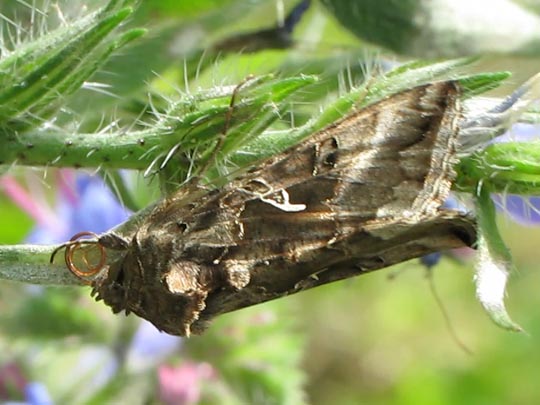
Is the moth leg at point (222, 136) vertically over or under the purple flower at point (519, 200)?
over

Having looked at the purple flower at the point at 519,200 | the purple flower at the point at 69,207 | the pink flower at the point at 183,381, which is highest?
the purple flower at the point at 519,200

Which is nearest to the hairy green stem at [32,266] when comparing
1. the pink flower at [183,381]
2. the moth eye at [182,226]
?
the moth eye at [182,226]

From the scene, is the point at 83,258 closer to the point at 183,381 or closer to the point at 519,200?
the point at 519,200

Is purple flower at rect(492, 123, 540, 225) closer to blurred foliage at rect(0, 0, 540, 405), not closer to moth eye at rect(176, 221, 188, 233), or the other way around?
blurred foliage at rect(0, 0, 540, 405)

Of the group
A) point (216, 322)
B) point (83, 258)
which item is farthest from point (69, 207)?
point (83, 258)

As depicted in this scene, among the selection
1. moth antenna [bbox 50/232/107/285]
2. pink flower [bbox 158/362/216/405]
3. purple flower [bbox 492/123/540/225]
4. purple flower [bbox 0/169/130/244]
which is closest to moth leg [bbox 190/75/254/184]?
moth antenna [bbox 50/232/107/285]

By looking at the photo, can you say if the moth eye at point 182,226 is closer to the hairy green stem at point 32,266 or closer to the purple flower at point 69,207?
the hairy green stem at point 32,266
